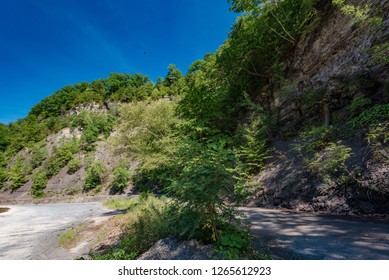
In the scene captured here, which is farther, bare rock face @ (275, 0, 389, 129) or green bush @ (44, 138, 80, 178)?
green bush @ (44, 138, 80, 178)

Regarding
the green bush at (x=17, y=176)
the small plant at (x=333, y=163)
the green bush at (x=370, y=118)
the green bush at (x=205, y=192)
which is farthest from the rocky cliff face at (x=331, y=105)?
the green bush at (x=17, y=176)

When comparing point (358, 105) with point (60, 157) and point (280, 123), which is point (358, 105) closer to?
point (280, 123)

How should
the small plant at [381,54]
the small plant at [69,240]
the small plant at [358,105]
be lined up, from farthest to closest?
1. the small plant at [69,240]
2. the small plant at [358,105]
3. the small plant at [381,54]

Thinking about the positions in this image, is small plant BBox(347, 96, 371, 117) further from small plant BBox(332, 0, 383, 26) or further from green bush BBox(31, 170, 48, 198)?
green bush BBox(31, 170, 48, 198)

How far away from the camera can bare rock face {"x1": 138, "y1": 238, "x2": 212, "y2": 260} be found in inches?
141

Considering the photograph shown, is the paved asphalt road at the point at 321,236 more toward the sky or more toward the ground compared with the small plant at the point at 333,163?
more toward the ground

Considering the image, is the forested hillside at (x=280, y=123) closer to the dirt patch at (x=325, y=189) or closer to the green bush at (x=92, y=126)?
the dirt patch at (x=325, y=189)

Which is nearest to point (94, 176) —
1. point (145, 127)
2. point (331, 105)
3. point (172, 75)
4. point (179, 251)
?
point (145, 127)

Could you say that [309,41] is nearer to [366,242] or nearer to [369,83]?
[369,83]

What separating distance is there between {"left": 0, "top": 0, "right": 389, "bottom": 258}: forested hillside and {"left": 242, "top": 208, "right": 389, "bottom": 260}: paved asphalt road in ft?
3.33

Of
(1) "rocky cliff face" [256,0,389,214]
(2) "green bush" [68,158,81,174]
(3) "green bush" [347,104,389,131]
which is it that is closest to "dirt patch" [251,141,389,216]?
(1) "rocky cliff face" [256,0,389,214]

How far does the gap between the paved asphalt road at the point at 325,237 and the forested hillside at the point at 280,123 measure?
39.9 inches

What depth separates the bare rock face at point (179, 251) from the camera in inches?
141
